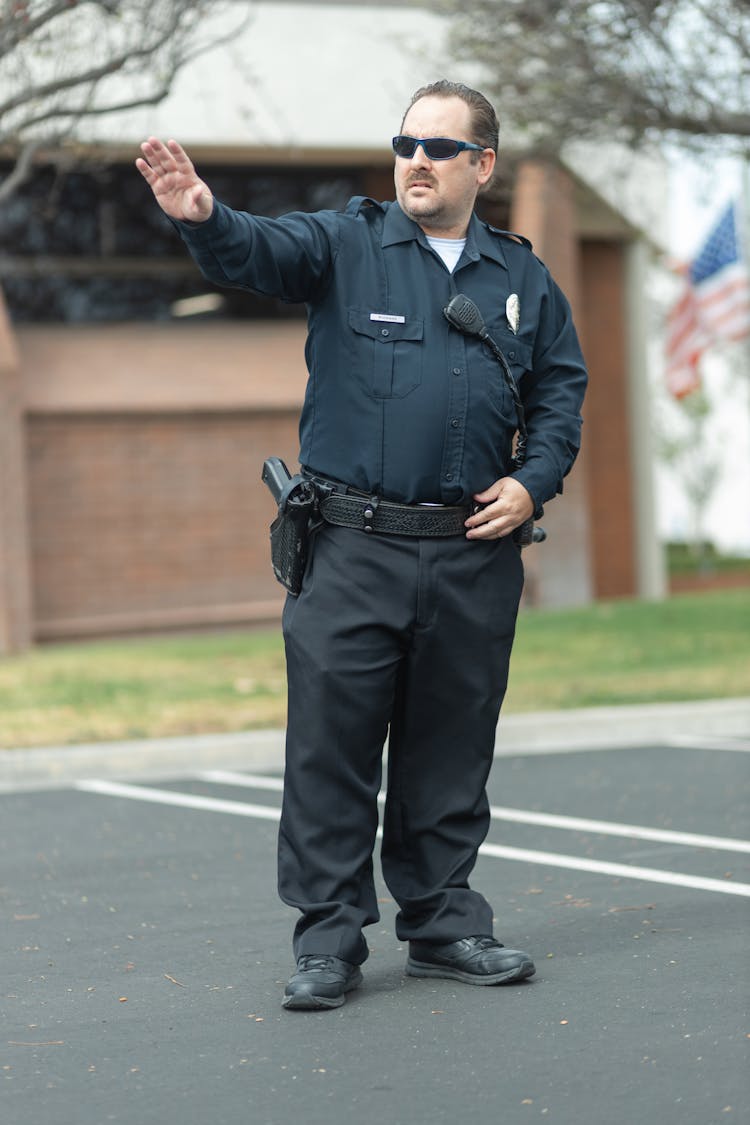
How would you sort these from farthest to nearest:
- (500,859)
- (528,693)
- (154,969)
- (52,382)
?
(52,382) < (528,693) < (500,859) < (154,969)

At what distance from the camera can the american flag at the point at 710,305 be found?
68.6ft

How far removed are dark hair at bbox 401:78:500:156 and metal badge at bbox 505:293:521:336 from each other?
40cm

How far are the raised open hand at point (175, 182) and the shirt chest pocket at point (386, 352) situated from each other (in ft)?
1.85

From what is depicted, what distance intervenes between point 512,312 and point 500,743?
648cm

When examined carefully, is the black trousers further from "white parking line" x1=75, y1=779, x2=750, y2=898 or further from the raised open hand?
"white parking line" x1=75, y1=779, x2=750, y2=898

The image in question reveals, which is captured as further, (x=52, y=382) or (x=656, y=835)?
(x=52, y=382)

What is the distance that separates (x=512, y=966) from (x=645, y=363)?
23768 millimetres

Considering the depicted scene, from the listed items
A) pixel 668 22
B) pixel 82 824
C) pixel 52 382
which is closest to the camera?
pixel 82 824

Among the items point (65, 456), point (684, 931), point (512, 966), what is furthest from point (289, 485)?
point (65, 456)

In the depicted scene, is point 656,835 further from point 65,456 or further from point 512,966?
point 65,456

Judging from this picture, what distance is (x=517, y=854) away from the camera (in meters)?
7.22

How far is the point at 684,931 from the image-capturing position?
220 inches

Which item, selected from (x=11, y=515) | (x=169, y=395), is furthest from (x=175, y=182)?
(x=169, y=395)

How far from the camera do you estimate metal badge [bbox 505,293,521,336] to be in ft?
16.2
